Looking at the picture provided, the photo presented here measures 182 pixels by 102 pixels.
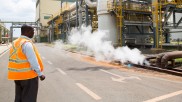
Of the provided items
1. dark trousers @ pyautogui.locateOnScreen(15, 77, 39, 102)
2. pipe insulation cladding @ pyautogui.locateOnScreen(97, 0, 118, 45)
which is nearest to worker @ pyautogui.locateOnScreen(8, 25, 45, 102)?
dark trousers @ pyautogui.locateOnScreen(15, 77, 39, 102)

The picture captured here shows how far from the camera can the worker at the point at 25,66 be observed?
4.46 m

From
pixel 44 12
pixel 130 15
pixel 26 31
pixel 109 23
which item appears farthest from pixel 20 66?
pixel 44 12

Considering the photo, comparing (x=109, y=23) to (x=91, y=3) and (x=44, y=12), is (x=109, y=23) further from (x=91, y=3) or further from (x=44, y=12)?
(x=44, y=12)

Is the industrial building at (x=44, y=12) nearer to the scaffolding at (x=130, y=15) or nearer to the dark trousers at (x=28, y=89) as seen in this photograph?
the scaffolding at (x=130, y=15)

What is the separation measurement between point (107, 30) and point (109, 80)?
17.1m

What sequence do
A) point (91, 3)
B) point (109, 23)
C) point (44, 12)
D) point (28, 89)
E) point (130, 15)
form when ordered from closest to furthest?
point (28, 89) < point (109, 23) < point (130, 15) < point (91, 3) < point (44, 12)

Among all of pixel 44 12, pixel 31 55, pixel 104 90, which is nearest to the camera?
pixel 31 55

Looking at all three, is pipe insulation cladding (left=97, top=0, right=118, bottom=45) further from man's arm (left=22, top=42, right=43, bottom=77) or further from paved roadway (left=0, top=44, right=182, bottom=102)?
man's arm (left=22, top=42, right=43, bottom=77)

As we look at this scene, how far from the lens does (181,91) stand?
7.69 m

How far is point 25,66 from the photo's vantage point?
4.51 metres

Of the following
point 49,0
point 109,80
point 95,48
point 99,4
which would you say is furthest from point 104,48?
point 49,0

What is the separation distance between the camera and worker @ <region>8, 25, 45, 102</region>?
14.6 ft

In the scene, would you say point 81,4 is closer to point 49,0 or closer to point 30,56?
point 30,56

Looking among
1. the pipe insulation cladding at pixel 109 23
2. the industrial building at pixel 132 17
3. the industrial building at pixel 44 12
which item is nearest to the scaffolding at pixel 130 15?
the industrial building at pixel 132 17
